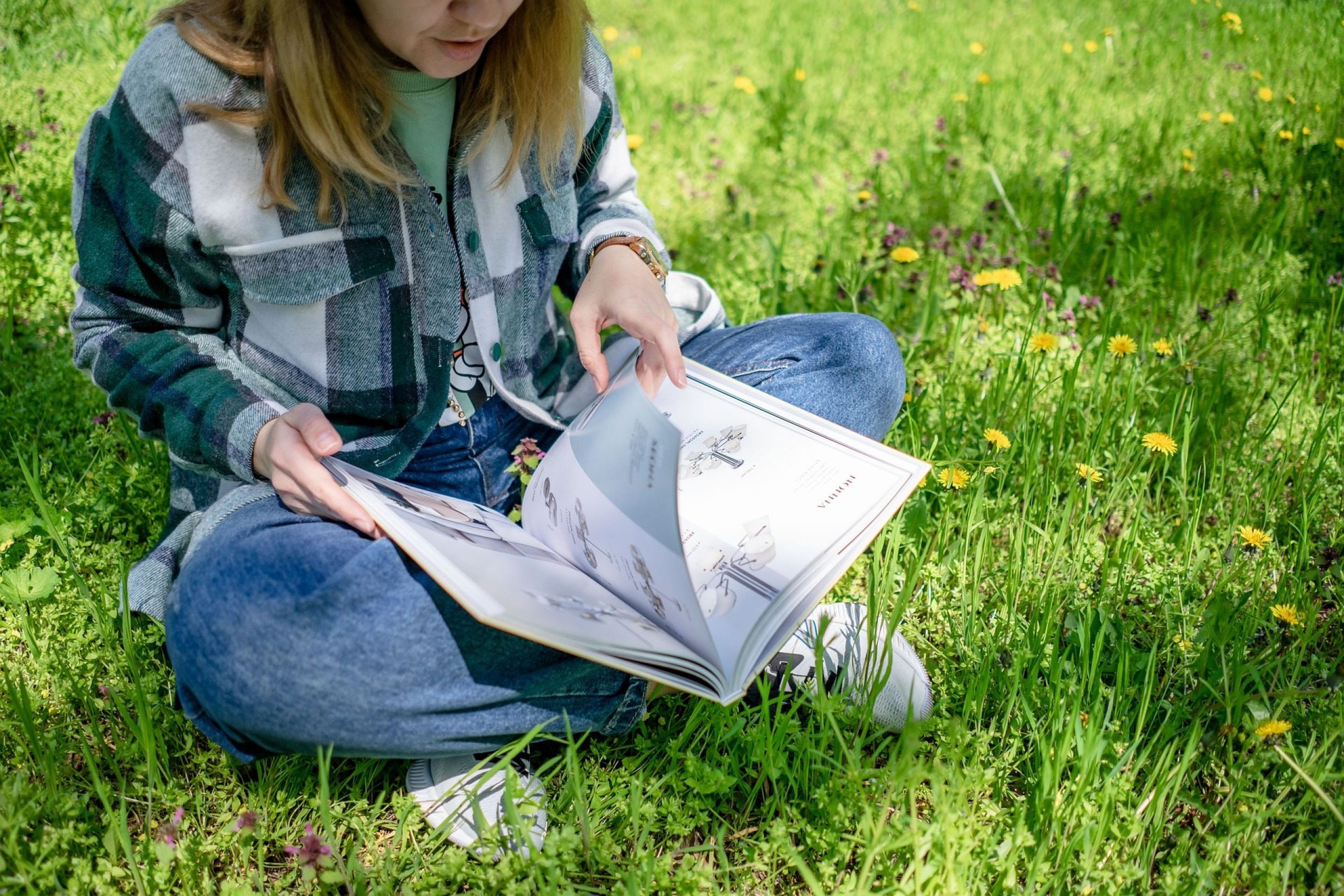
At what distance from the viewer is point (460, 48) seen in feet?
4.33

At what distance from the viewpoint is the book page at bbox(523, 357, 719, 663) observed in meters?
1.11

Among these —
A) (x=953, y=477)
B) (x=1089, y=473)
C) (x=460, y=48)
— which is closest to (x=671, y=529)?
(x=460, y=48)

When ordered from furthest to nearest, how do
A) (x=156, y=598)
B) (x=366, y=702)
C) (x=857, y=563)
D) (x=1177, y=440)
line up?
(x=1177, y=440)
(x=857, y=563)
(x=156, y=598)
(x=366, y=702)

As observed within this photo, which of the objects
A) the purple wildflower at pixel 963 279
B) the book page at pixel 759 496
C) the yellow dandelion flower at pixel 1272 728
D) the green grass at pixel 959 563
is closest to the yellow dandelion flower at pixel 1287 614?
the green grass at pixel 959 563

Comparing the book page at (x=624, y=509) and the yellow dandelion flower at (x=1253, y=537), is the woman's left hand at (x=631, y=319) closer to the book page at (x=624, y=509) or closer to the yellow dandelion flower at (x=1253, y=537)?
the book page at (x=624, y=509)

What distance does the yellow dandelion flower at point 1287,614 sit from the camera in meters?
1.50

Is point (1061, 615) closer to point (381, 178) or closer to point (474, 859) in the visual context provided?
point (474, 859)

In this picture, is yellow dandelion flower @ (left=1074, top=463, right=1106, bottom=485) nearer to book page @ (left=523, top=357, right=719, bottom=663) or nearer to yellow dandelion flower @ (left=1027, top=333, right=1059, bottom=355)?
yellow dandelion flower @ (left=1027, top=333, right=1059, bottom=355)

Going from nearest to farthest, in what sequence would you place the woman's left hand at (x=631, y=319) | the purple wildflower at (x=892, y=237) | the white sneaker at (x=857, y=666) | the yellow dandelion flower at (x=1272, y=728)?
the yellow dandelion flower at (x=1272, y=728) < the white sneaker at (x=857, y=666) < the woman's left hand at (x=631, y=319) < the purple wildflower at (x=892, y=237)

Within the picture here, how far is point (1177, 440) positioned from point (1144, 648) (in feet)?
1.87

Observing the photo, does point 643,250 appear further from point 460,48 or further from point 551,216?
point 460,48

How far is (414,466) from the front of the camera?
1616mm

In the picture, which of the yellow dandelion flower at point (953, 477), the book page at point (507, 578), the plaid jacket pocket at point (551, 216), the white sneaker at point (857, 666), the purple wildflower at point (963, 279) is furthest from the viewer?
the purple wildflower at point (963, 279)

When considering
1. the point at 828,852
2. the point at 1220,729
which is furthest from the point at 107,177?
the point at 1220,729
